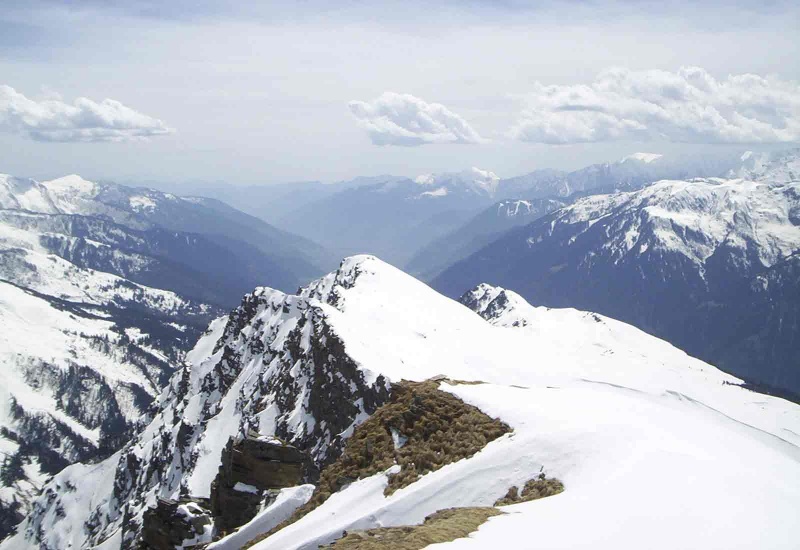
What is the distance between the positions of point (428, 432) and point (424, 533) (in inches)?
387

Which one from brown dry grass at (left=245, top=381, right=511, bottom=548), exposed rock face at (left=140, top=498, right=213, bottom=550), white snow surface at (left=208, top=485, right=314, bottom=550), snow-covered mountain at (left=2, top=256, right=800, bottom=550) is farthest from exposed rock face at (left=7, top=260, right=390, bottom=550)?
brown dry grass at (left=245, top=381, right=511, bottom=548)

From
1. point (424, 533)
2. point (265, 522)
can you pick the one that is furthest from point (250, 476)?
point (424, 533)

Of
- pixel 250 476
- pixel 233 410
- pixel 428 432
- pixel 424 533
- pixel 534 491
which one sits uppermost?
pixel 424 533

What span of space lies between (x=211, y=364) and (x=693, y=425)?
125139mm

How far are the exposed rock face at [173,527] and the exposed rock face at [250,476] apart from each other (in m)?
0.99

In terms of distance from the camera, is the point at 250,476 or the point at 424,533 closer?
the point at 424,533

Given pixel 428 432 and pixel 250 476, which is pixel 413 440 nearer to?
→ pixel 428 432

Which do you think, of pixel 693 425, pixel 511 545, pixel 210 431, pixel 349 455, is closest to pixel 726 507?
pixel 511 545

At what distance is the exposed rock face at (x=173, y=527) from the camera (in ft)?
116

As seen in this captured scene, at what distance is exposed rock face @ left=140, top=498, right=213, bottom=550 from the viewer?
35.3 meters

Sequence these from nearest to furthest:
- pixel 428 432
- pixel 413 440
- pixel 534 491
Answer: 1. pixel 534 491
2. pixel 413 440
3. pixel 428 432

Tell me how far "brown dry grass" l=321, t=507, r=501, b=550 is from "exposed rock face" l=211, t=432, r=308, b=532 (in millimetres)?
14131

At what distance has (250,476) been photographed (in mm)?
36344

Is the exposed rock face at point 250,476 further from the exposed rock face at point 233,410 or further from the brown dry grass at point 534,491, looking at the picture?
the brown dry grass at point 534,491
